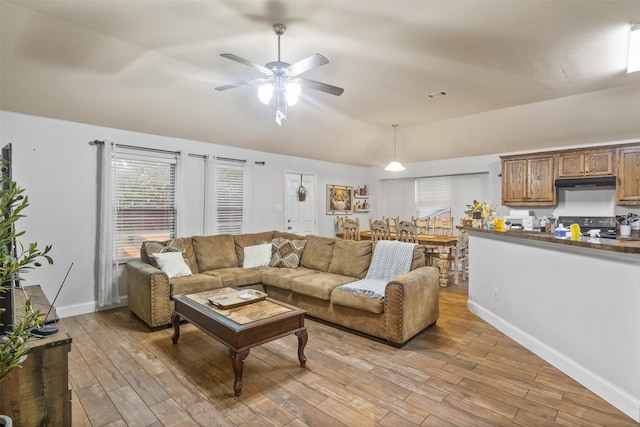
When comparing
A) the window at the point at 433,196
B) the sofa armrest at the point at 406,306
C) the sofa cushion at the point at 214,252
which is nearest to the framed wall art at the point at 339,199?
the window at the point at 433,196

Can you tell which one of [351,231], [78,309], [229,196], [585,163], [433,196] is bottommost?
[78,309]

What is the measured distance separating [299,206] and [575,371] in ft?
17.2

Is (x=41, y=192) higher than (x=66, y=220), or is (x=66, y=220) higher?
(x=41, y=192)

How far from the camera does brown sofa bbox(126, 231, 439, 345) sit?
10.5ft

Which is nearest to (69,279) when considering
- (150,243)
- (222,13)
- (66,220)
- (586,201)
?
(66,220)

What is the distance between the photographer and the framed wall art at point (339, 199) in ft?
25.1

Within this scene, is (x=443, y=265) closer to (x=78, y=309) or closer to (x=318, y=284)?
(x=318, y=284)

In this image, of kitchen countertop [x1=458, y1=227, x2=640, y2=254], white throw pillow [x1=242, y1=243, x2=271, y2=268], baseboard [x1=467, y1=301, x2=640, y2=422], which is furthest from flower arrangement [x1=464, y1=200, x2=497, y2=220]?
white throw pillow [x1=242, y1=243, x2=271, y2=268]

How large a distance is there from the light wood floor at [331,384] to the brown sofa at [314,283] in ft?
0.74

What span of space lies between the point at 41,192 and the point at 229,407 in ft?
11.4

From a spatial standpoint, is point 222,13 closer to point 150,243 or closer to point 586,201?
point 150,243

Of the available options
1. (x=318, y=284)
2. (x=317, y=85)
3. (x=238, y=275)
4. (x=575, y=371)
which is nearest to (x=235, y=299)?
(x=318, y=284)

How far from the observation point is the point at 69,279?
4.05 metres

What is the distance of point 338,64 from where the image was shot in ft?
11.6
